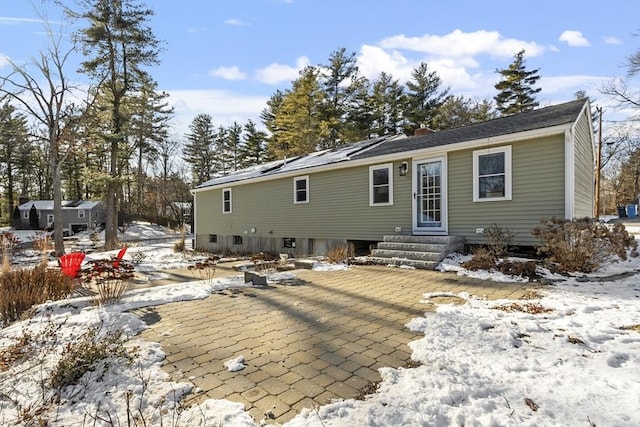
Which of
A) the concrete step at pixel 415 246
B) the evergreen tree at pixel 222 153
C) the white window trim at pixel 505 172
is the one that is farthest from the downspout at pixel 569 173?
A: the evergreen tree at pixel 222 153

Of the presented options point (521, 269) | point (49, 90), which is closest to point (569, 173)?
point (521, 269)

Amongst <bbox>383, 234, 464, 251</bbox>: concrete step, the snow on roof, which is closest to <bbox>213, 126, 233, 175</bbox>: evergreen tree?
the snow on roof

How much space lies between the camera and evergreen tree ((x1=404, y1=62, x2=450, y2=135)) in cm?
2284

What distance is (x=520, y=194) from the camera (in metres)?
7.12

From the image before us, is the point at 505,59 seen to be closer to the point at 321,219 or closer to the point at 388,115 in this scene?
the point at 388,115

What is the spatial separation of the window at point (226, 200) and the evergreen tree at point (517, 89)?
1952cm

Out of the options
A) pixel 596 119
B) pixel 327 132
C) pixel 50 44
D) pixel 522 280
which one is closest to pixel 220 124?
pixel 327 132

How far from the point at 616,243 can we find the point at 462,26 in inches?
364

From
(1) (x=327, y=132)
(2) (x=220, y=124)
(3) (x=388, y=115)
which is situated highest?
(2) (x=220, y=124)

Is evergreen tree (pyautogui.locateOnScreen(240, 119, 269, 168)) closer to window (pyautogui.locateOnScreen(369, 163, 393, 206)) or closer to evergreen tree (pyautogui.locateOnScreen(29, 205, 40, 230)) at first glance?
evergreen tree (pyautogui.locateOnScreen(29, 205, 40, 230))

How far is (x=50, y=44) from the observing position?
14969 millimetres

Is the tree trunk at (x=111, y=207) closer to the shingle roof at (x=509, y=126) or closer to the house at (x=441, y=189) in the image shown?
the house at (x=441, y=189)

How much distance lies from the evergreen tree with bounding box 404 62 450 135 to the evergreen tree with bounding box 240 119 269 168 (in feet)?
49.3

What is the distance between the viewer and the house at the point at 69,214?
104 feet
